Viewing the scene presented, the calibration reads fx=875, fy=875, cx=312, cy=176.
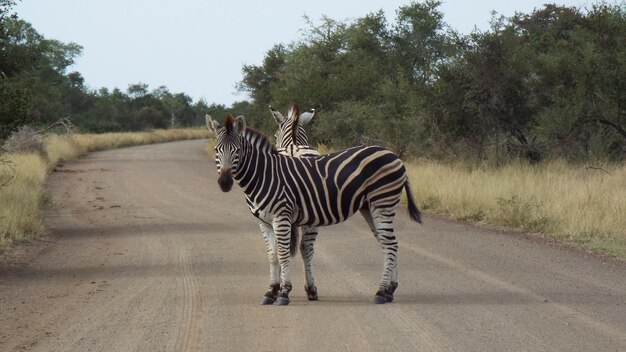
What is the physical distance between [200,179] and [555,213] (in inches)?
561

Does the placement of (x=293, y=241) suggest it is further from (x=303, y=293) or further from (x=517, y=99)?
(x=517, y=99)

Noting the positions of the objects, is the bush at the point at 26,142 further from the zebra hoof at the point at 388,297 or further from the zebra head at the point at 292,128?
the zebra hoof at the point at 388,297

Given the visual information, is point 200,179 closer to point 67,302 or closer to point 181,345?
point 67,302

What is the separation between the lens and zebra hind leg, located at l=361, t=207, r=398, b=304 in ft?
28.4

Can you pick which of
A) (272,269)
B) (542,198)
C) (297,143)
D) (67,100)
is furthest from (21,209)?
(67,100)

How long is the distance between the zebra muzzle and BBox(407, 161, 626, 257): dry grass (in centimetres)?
573

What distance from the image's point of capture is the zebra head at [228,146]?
8.41 m

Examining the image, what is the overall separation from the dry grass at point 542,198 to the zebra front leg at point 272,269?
5056 millimetres

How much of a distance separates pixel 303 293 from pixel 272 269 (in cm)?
61

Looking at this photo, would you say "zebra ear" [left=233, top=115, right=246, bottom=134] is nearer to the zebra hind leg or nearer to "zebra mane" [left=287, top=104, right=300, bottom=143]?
the zebra hind leg

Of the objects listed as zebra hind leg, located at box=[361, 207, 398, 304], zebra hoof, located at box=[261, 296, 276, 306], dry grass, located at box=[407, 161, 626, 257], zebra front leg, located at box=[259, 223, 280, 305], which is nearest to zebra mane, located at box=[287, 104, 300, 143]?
zebra hind leg, located at box=[361, 207, 398, 304]

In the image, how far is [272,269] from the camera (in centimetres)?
882

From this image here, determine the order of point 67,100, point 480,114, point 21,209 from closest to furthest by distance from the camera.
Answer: point 21,209
point 480,114
point 67,100

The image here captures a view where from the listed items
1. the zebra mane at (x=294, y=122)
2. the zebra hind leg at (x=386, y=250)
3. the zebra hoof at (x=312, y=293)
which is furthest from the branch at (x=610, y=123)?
the zebra hoof at (x=312, y=293)
